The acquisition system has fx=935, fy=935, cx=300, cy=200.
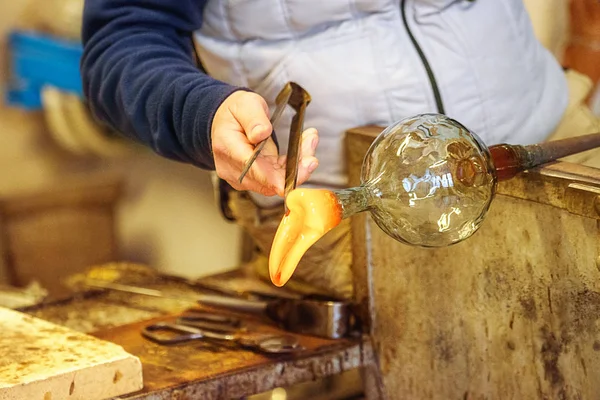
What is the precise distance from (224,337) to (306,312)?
98 millimetres

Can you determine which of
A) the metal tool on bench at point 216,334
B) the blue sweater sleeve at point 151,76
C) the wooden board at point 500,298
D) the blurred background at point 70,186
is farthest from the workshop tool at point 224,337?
the blurred background at point 70,186

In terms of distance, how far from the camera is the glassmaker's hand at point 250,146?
2.50 ft

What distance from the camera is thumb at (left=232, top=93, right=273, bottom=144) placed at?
29.9 inches

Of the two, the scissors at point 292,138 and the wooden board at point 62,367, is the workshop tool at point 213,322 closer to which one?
the wooden board at point 62,367

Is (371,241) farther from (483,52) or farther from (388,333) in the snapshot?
(483,52)

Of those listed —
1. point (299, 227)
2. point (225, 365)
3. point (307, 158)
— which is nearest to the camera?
point (299, 227)

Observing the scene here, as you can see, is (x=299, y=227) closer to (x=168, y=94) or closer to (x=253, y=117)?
(x=253, y=117)

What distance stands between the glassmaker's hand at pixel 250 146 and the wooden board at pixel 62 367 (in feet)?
0.72

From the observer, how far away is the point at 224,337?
40.9 inches

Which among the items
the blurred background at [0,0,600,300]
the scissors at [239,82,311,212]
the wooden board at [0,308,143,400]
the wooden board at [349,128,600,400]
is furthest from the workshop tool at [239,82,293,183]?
the blurred background at [0,0,600,300]

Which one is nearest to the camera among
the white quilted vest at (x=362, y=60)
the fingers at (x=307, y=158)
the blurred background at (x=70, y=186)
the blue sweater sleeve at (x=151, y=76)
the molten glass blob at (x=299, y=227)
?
the molten glass blob at (x=299, y=227)

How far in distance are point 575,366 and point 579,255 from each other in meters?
0.10

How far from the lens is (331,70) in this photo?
3.24ft

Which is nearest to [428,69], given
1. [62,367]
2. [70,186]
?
[62,367]
